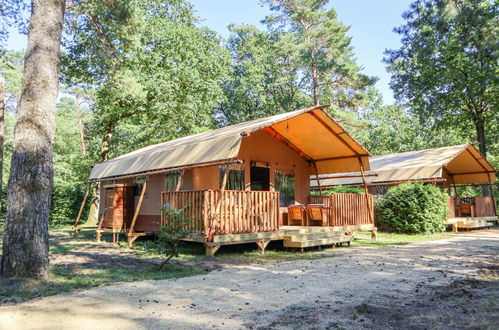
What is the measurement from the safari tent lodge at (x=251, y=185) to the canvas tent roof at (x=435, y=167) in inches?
134

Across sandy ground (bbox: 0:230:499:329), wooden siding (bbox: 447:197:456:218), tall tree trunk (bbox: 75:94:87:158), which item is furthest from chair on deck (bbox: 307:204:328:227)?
tall tree trunk (bbox: 75:94:87:158)

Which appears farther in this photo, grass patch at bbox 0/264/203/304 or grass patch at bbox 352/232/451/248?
grass patch at bbox 352/232/451/248

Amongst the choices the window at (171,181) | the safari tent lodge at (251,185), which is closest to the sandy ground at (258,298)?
the safari tent lodge at (251,185)

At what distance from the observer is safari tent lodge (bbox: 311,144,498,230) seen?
55.3 ft

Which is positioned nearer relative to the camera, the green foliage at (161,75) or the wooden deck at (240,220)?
the wooden deck at (240,220)

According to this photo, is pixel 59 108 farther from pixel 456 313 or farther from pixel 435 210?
pixel 456 313

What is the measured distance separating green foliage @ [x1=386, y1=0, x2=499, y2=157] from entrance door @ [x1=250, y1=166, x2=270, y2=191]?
45.9ft

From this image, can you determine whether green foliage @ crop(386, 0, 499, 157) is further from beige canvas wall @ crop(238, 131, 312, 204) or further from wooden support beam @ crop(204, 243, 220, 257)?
wooden support beam @ crop(204, 243, 220, 257)

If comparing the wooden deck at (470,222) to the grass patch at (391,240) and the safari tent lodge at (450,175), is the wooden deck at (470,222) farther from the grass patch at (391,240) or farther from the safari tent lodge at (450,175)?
the grass patch at (391,240)

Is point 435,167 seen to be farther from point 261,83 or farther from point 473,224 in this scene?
point 261,83

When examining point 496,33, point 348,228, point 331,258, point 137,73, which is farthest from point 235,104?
point 331,258

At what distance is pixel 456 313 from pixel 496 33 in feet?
68.0

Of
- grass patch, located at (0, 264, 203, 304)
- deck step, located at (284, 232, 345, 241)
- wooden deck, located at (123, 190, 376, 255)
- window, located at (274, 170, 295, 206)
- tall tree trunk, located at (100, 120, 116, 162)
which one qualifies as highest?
tall tree trunk, located at (100, 120, 116, 162)

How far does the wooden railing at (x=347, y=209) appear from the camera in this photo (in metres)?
11.8
